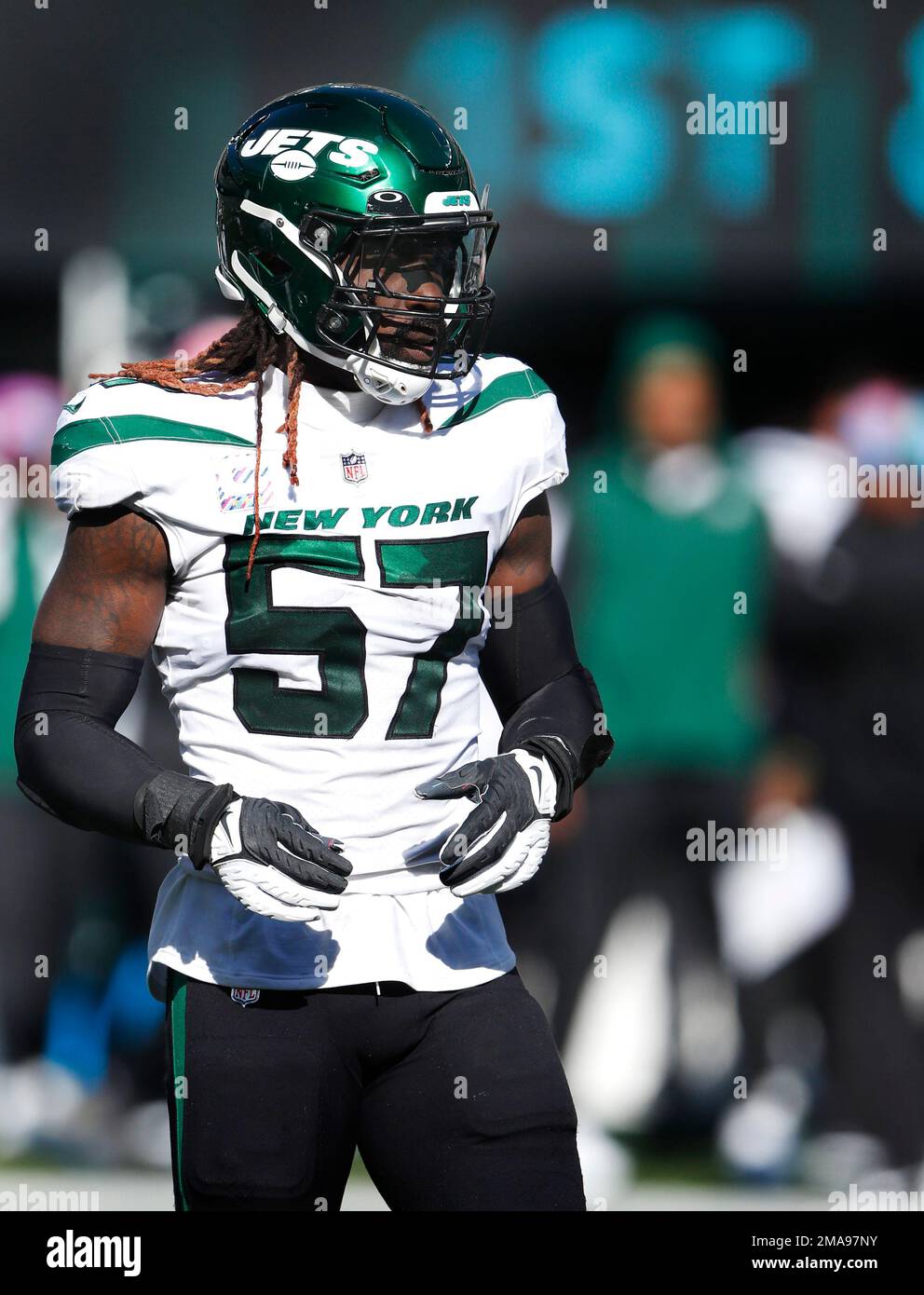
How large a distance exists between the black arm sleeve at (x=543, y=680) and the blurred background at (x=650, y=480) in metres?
1.70

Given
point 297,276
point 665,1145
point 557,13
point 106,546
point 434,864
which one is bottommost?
point 665,1145

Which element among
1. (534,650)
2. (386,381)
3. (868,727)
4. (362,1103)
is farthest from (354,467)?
(868,727)

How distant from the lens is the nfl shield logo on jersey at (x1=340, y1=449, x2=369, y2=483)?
81.4 inches

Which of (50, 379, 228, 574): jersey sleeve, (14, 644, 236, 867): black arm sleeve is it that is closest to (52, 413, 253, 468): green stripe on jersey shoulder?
(50, 379, 228, 574): jersey sleeve

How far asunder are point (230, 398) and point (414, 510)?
0.82ft

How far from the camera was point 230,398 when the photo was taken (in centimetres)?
211

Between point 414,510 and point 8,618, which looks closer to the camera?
point 414,510

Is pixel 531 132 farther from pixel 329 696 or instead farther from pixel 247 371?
pixel 329 696

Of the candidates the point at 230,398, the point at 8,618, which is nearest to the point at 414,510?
the point at 230,398

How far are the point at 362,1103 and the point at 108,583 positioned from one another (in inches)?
25.0

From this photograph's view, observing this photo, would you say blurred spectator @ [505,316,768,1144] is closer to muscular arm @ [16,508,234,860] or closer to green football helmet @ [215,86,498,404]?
green football helmet @ [215,86,498,404]

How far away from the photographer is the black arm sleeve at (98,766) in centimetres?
189

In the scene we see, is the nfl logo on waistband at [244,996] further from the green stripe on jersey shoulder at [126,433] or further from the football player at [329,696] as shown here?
the green stripe on jersey shoulder at [126,433]

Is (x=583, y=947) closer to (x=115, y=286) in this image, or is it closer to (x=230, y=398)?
(x=115, y=286)
